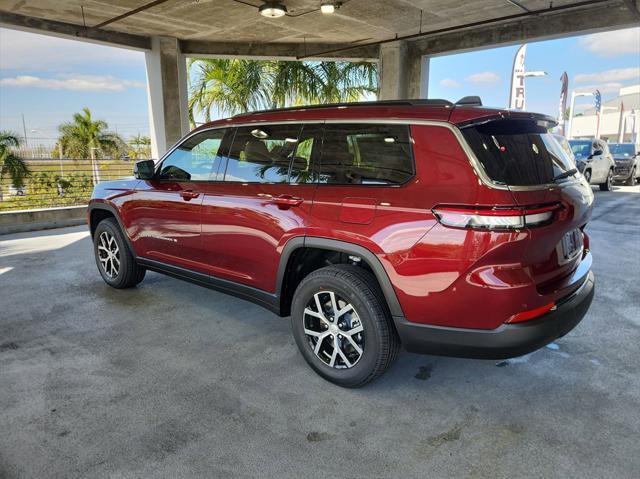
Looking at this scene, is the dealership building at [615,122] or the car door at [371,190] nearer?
the car door at [371,190]

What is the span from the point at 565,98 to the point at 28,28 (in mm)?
23878

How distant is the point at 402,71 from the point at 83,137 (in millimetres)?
25527

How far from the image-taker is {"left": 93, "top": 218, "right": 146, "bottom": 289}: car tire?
429 cm

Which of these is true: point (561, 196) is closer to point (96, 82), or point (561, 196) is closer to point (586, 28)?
point (586, 28)

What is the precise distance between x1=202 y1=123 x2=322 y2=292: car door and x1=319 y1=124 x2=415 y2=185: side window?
119 mm

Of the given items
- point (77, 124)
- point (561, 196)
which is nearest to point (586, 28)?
point (561, 196)

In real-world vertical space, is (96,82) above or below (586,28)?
above

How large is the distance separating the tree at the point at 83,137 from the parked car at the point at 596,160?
27282mm

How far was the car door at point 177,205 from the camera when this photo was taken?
3.49 metres

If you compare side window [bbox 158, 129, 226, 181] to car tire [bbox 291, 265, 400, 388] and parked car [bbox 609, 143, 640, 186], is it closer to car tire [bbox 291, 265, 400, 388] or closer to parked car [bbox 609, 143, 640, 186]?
car tire [bbox 291, 265, 400, 388]

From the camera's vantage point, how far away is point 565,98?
75.6 feet

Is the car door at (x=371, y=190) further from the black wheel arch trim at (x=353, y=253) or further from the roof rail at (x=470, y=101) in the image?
the roof rail at (x=470, y=101)

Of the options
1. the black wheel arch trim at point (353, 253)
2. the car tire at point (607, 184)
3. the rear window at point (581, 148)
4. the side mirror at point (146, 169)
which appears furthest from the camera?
the car tire at point (607, 184)

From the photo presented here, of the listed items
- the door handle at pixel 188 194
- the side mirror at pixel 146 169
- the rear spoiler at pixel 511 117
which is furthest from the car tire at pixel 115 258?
the rear spoiler at pixel 511 117
